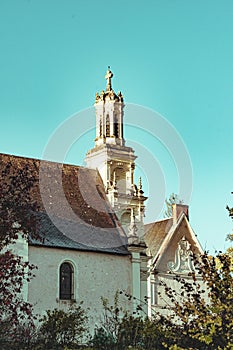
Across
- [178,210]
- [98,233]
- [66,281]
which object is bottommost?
[66,281]

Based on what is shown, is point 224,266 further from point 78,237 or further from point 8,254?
point 78,237

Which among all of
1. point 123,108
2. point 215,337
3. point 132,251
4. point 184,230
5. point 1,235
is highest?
point 123,108

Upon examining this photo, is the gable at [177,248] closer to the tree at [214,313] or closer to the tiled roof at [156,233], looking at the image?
the tiled roof at [156,233]

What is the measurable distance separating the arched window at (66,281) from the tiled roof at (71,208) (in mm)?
995

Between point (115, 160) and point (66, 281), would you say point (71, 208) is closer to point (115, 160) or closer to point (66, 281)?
point (66, 281)

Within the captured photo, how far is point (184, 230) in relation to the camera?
41.8 meters

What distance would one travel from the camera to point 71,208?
33.2 meters

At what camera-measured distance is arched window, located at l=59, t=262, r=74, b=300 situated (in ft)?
98.6

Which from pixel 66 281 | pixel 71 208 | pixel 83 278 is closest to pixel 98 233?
pixel 71 208

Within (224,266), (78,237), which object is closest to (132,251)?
(78,237)

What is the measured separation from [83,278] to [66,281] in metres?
0.81

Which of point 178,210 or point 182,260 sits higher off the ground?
point 178,210

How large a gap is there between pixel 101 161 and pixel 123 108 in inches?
152

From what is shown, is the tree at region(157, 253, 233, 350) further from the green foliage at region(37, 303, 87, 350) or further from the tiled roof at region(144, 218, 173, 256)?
the tiled roof at region(144, 218, 173, 256)
